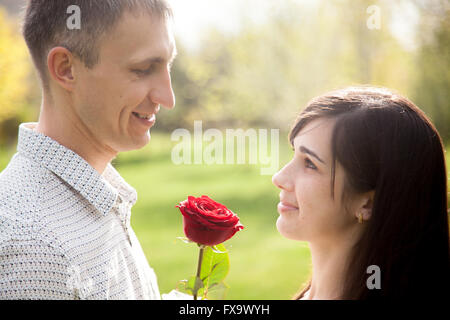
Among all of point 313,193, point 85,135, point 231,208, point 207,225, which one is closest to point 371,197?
point 313,193

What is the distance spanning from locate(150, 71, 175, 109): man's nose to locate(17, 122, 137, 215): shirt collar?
1.27 feet

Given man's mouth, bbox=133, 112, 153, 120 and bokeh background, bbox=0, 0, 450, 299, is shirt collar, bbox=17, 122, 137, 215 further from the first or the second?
bokeh background, bbox=0, 0, 450, 299

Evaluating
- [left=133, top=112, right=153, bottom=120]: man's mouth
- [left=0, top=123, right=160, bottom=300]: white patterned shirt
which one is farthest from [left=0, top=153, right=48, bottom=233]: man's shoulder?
[left=133, top=112, right=153, bottom=120]: man's mouth

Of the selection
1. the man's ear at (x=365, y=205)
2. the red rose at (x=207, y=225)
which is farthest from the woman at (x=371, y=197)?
the red rose at (x=207, y=225)

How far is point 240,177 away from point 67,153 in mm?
17944

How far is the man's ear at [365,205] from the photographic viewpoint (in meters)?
1.90

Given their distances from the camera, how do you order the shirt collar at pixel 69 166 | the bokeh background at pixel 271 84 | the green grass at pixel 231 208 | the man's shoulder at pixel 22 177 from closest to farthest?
the man's shoulder at pixel 22 177 < the shirt collar at pixel 69 166 < the green grass at pixel 231 208 < the bokeh background at pixel 271 84

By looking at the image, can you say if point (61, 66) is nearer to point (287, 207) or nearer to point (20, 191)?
point (20, 191)

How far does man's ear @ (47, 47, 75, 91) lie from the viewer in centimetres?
189

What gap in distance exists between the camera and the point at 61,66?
6.25 ft

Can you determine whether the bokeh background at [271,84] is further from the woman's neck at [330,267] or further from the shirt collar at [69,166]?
the shirt collar at [69,166]

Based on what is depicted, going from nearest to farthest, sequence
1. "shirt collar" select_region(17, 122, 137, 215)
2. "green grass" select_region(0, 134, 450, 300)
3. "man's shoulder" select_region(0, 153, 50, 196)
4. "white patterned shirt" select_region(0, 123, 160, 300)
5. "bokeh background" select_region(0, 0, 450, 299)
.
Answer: "white patterned shirt" select_region(0, 123, 160, 300), "man's shoulder" select_region(0, 153, 50, 196), "shirt collar" select_region(17, 122, 137, 215), "green grass" select_region(0, 134, 450, 300), "bokeh background" select_region(0, 0, 450, 299)
